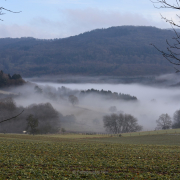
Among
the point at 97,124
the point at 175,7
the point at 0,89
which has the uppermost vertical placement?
the point at 0,89

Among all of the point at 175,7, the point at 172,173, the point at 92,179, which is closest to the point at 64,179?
the point at 92,179

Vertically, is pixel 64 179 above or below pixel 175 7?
below

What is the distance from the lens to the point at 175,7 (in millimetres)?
10922

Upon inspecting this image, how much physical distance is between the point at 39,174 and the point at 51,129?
315 feet

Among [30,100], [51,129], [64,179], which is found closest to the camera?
[64,179]

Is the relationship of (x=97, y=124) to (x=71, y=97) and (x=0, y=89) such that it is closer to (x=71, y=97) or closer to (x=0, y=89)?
(x=71, y=97)

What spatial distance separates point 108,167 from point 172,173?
172 inches

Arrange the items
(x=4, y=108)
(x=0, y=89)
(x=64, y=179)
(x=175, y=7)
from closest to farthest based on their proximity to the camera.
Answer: (x=175, y=7) < (x=64, y=179) < (x=4, y=108) < (x=0, y=89)

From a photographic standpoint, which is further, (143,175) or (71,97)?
(71,97)

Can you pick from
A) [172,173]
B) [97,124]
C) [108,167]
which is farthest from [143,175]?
[97,124]

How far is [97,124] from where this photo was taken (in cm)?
16100

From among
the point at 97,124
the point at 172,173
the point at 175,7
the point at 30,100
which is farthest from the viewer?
the point at 30,100

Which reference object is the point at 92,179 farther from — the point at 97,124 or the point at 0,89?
the point at 0,89

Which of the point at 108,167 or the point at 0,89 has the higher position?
the point at 0,89
